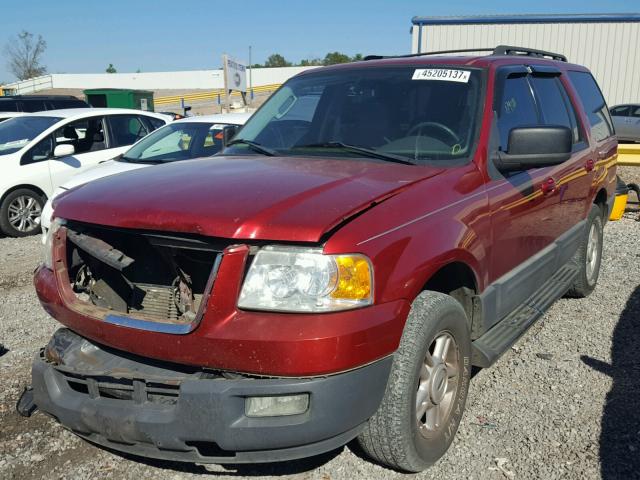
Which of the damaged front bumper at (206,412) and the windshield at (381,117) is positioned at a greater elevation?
the windshield at (381,117)

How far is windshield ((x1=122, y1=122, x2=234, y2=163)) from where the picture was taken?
764 centimetres

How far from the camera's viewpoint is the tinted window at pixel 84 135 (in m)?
8.91

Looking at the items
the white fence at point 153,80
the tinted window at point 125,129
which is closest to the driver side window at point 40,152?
the tinted window at point 125,129

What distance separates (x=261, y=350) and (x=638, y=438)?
220 cm

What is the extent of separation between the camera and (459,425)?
132 inches

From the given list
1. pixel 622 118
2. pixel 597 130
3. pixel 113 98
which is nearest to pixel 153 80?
pixel 113 98

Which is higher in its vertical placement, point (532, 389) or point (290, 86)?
point (290, 86)

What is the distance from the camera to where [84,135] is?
911 cm

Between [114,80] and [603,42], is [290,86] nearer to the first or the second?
[603,42]

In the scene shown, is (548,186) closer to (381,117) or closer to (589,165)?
(589,165)

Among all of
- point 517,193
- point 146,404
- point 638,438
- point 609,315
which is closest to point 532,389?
point 638,438

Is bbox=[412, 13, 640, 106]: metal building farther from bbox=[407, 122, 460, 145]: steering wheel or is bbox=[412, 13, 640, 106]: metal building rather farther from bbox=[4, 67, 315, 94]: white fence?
bbox=[4, 67, 315, 94]: white fence

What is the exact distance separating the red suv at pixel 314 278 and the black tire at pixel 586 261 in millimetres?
1510

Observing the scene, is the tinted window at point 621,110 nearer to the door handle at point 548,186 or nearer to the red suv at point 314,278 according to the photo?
the door handle at point 548,186
